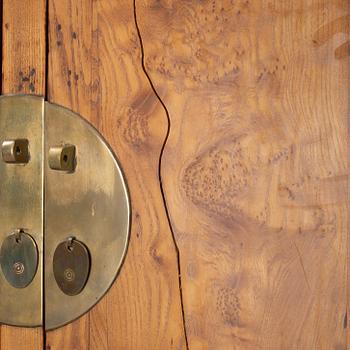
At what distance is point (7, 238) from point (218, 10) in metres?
0.53

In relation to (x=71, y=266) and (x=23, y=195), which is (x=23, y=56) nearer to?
(x=23, y=195)

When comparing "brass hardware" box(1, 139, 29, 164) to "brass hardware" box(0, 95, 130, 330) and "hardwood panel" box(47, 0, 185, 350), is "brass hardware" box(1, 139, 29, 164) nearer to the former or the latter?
"brass hardware" box(0, 95, 130, 330)

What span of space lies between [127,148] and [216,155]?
0.50 feet

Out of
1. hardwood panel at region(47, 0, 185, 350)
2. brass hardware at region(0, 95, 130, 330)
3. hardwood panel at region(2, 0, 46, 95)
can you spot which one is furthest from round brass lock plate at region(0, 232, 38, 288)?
hardwood panel at region(2, 0, 46, 95)

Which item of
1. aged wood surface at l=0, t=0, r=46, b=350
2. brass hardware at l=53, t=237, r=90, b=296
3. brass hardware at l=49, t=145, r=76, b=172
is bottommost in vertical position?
brass hardware at l=53, t=237, r=90, b=296

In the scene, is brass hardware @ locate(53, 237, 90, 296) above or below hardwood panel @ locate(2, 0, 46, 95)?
below

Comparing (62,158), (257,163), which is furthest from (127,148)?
(257,163)

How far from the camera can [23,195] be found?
92 cm

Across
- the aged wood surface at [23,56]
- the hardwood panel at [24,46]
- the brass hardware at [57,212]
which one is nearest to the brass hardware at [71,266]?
the brass hardware at [57,212]

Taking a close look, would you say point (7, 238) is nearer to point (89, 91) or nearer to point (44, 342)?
point (44, 342)

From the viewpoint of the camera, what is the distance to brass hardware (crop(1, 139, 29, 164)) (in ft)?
2.96

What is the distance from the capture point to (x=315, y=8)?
78 centimetres

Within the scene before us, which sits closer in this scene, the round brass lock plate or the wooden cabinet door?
the wooden cabinet door

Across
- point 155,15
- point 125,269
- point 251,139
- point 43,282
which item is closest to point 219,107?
point 251,139
